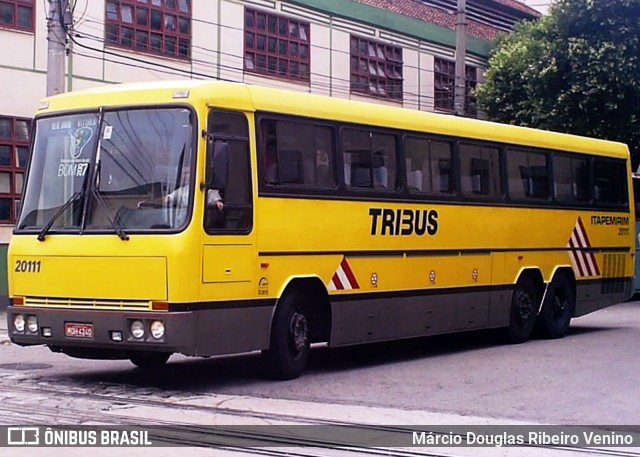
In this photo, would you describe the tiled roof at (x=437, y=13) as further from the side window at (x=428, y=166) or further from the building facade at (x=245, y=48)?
the side window at (x=428, y=166)

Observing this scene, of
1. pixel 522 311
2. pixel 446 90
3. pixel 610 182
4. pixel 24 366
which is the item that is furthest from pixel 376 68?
pixel 24 366

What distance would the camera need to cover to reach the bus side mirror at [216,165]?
11.4 meters

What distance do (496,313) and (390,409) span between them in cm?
590

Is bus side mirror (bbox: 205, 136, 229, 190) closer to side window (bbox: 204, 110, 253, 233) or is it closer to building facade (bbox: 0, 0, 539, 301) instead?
side window (bbox: 204, 110, 253, 233)

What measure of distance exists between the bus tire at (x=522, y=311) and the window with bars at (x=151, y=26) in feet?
44.8

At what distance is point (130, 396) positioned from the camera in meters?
11.2

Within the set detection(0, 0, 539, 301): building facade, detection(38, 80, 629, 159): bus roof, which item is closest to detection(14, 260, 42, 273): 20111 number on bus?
detection(38, 80, 629, 159): bus roof

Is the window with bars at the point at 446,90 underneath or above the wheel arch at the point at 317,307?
above

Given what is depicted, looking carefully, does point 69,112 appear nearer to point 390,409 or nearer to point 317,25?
point 390,409

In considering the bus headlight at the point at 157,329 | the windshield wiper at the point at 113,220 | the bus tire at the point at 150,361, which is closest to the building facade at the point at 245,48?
the bus tire at the point at 150,361

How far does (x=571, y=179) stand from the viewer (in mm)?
18156

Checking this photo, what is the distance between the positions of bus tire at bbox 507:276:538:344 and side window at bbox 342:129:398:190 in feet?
12.0

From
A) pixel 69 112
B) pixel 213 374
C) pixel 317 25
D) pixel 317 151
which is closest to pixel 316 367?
pixel 213 374

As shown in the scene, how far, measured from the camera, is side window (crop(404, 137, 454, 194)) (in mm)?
14602
